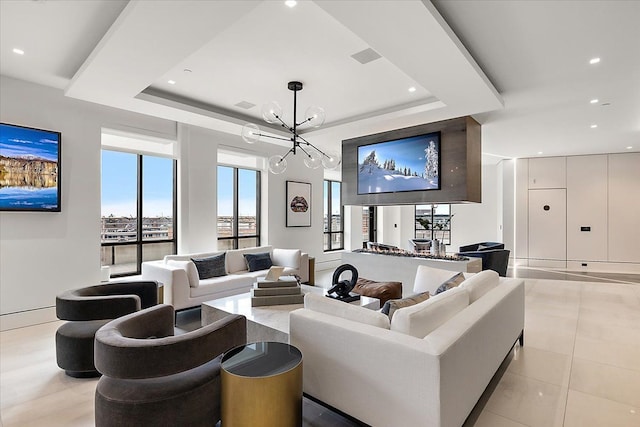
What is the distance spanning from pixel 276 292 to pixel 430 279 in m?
1.89

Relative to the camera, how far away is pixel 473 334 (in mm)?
2162

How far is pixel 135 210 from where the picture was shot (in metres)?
5.61

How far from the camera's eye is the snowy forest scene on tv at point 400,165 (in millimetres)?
5578

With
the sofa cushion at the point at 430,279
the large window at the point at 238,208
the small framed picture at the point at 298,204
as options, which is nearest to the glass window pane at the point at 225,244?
the large window at the point at 238,208

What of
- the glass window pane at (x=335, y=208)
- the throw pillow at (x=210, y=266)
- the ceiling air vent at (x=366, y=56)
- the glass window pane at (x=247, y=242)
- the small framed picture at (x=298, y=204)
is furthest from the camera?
the glass window pane at (x=335, y=208)

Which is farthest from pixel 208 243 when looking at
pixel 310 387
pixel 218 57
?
pixel 310 387

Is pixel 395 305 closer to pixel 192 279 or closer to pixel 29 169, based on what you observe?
pixel 192 279

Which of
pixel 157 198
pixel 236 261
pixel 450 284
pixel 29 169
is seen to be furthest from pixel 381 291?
pixel 29 169

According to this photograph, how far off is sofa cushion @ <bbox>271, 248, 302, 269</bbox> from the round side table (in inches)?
157

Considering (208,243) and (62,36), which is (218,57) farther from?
(208,243)

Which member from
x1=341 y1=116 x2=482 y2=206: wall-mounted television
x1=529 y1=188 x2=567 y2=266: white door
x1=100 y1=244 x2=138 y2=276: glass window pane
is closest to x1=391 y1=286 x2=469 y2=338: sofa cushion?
x1=341 y1=116 x2=482 y2=206: wall-mounted television

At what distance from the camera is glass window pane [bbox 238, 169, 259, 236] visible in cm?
724

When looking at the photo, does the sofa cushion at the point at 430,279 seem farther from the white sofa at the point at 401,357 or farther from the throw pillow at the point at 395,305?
the throw pillow at the point at 395,305

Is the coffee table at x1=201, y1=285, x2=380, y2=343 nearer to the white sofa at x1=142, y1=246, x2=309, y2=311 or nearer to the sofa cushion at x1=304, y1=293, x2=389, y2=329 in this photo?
the sofa cushion at x1=304, y1=293, x2=389, y2=329
